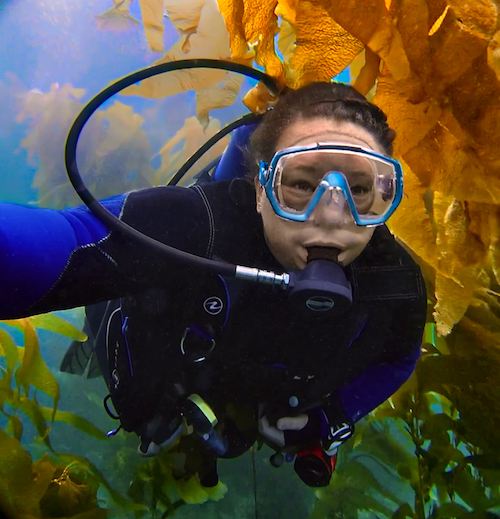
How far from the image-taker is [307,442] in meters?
2.32

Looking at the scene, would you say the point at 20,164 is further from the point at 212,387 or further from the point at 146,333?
the point at 212,387

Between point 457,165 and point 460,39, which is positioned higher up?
point 460,39

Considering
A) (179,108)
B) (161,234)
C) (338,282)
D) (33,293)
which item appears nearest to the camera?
(33,293)

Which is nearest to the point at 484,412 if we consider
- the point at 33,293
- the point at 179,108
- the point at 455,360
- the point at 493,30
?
the point at 455,360

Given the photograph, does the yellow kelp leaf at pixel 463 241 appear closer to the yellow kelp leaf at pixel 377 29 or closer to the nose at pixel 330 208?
the nose at pixel 330 208

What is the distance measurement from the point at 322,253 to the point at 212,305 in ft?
1.97

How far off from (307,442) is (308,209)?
159 centimetres

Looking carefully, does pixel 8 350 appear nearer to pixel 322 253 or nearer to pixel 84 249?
pixel 84 249

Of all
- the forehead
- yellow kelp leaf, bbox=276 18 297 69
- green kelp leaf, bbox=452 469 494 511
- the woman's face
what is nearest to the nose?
the woman's face

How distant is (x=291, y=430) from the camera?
2.25 meters

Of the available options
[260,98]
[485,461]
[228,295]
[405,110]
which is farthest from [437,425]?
[260,98]

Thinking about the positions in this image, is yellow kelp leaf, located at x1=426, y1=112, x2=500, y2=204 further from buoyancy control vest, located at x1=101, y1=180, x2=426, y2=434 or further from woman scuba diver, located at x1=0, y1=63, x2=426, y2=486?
buoyancy control vest, located at x1=101, y1=180, x2=426, y2=434

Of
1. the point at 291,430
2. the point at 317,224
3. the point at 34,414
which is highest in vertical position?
the point at 317,224

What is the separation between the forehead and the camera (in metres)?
1.65
